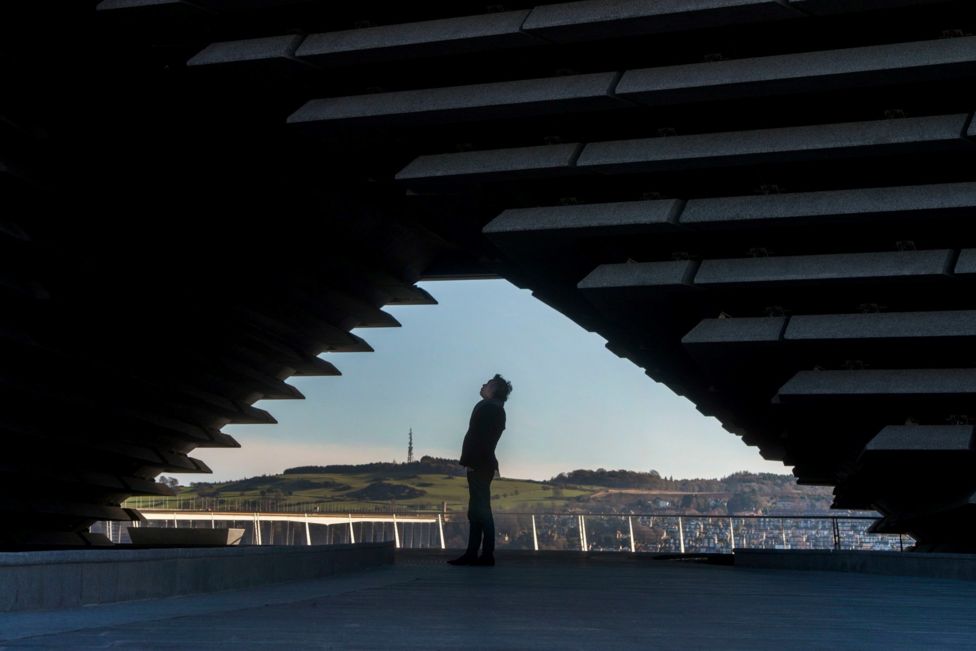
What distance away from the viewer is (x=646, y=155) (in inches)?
301

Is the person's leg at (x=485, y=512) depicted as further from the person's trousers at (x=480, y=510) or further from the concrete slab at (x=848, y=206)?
the concrete slab at (x=848, y=206)

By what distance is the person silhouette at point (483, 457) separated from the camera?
9.06 meters

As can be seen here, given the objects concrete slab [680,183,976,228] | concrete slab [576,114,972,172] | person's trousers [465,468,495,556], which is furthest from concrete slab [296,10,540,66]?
person's trousers [465,468,495,556]

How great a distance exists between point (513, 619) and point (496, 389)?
5.30 m

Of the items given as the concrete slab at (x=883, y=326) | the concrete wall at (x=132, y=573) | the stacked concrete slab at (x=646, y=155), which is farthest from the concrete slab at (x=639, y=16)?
the concrete wall at (x=132, y=573)

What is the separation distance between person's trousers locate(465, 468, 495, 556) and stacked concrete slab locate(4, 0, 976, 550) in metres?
1.73

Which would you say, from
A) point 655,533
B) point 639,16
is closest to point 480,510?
point 639,16

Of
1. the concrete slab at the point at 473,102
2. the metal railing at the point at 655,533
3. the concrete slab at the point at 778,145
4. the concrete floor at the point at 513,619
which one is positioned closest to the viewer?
the concrete floor at the point at 513,619

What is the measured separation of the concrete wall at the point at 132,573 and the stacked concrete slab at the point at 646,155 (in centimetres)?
310

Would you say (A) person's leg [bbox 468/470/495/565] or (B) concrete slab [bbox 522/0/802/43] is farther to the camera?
(A) person's leg [bbox 468/470/495/565]

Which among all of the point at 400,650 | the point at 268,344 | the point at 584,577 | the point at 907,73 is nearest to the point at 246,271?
the point at 268,344

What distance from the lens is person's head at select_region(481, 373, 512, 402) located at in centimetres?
908

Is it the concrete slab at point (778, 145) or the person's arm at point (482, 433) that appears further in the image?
the person's arm at point (482, 433)

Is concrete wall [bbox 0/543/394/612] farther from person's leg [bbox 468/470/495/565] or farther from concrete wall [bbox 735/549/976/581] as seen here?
concrete wall [bbox 735/549/976/581]
